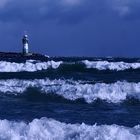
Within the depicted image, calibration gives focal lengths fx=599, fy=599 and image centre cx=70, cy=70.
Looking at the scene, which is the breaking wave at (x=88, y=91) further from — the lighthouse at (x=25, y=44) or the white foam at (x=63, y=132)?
the lighthouse at (x=25, y=44)

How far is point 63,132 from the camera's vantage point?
36.8 ft

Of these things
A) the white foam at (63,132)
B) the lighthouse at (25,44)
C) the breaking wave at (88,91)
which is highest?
the lighthouse at (25,44)

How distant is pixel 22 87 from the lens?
25484mm

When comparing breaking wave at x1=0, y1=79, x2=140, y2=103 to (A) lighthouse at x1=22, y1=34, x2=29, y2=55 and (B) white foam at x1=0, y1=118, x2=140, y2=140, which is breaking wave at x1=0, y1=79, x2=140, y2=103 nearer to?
(B) white foam at x1=0, y1=118, x2=140, y2=140

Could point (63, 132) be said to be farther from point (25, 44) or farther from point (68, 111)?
point (25, 44)

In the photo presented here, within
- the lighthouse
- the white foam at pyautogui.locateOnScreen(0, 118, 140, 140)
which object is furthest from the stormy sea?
the lighthouse

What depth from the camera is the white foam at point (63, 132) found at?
10898mm

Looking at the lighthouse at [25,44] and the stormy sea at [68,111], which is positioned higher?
the lighthouse at [25,44]

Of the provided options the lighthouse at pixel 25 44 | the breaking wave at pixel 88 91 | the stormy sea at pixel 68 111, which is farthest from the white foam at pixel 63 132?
the lighthouse at pixel 25 44

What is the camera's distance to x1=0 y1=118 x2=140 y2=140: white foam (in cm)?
1090

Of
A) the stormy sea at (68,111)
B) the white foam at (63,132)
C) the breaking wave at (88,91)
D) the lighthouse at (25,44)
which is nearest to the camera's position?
the white foam at (63,132)

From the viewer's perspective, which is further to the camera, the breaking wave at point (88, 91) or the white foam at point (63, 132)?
the breaking wave at point (88, 91)

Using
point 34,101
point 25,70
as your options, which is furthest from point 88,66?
point 34,101

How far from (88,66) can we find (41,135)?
124 feet
